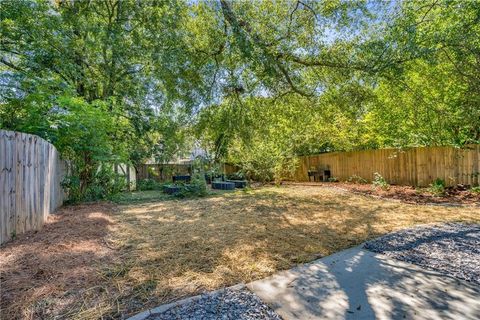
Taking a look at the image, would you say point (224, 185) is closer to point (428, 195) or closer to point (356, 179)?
point (356, 179)

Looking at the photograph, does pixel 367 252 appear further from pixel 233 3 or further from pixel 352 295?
pixel 233 3

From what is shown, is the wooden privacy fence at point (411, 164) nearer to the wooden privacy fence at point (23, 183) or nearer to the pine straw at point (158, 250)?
the pine straw at point (158, 250)

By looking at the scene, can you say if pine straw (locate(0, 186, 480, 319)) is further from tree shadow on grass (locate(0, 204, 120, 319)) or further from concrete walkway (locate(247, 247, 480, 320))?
concrete walkway (locate(247, 247, 480, 320))

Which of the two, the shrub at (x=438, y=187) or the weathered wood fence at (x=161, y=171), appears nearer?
the shrub at (x=438, y=187)

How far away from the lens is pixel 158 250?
3053 millimetres

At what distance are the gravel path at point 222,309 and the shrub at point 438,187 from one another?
290 inches

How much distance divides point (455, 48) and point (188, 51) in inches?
220

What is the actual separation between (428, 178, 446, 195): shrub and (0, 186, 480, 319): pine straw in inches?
75.0

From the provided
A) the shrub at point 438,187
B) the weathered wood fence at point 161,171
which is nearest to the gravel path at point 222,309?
the shrub at point 438,187

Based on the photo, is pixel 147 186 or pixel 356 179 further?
pixel 147 186

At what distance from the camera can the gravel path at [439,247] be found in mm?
2518

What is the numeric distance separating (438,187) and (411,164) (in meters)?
1.60

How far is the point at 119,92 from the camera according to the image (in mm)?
10750

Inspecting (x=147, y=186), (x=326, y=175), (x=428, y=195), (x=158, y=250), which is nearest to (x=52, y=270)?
(x=158, y=250)
